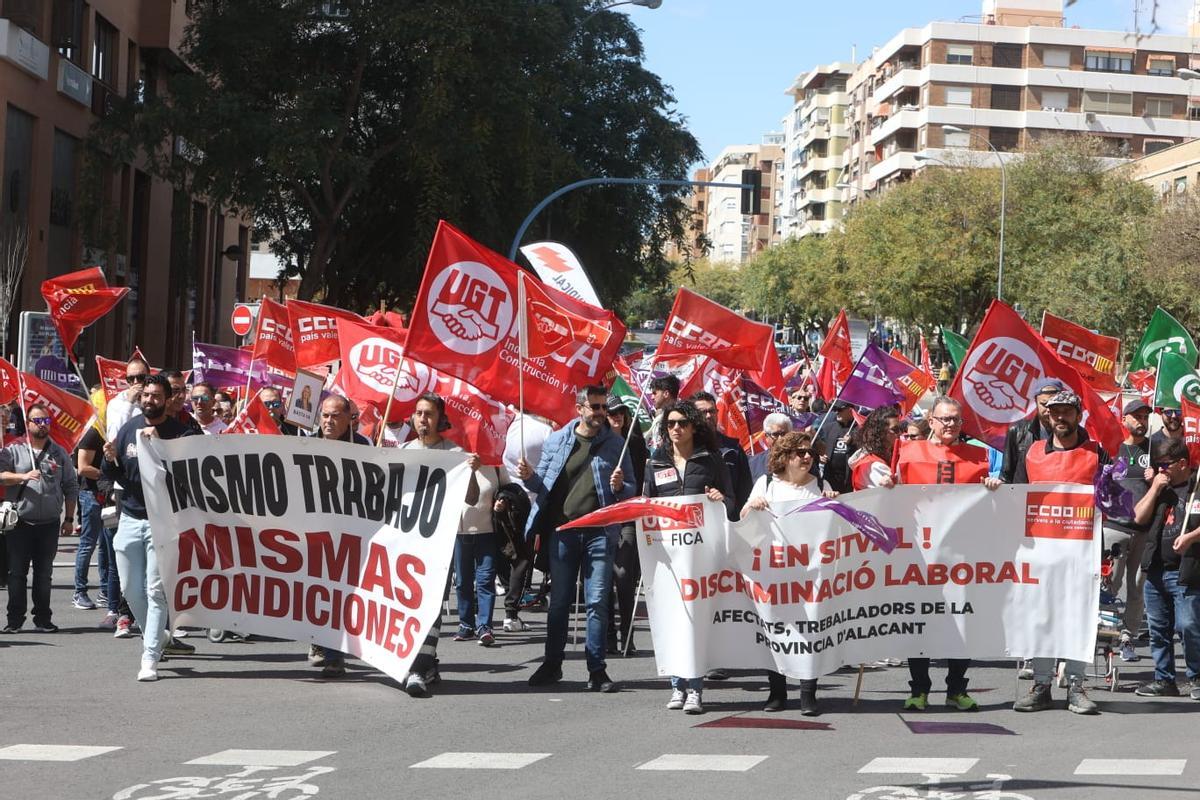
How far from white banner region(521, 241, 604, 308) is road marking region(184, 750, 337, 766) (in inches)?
368

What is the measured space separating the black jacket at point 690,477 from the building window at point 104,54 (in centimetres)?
2984

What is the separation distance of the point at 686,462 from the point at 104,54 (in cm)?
3149

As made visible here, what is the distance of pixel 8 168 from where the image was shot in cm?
3153

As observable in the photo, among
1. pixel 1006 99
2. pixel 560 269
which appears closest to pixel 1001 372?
pixel 560 269

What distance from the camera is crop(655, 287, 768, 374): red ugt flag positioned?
45.9 feet

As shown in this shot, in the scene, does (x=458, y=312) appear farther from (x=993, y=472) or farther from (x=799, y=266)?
(x=799, y=266)

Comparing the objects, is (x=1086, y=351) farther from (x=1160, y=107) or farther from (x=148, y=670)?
(x=1160, y=107)

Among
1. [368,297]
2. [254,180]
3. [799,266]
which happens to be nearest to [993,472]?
[254,180]

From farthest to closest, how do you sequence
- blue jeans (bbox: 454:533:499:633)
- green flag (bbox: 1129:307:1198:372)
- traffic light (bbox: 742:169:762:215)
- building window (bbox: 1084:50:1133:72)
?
building window (bbox: 1084:50:1133:72)
traffic light (bbox: 742:169:762:215)
green flag (bbox: 1129:307:1198:372)
blue jeans (bbox: 454:533:499:633)

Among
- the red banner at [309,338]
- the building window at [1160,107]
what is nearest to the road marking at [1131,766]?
the red banner at [309,338]

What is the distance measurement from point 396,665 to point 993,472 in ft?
17.3

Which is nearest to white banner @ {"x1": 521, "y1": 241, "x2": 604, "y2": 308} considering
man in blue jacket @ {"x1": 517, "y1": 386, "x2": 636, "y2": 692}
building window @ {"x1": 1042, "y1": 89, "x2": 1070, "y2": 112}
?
man in blue jacket @ {"x1": 517, "y1": 386, "x2": 636, "y2": 692}

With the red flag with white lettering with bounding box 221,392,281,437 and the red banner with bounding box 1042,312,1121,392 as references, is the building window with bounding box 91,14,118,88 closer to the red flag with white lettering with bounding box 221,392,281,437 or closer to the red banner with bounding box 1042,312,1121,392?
the red flag with white lettering with bounding box 221,392,281,437

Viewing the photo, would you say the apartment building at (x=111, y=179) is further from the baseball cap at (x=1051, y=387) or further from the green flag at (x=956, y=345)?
the baseball cap at (x=1051, y=387)
